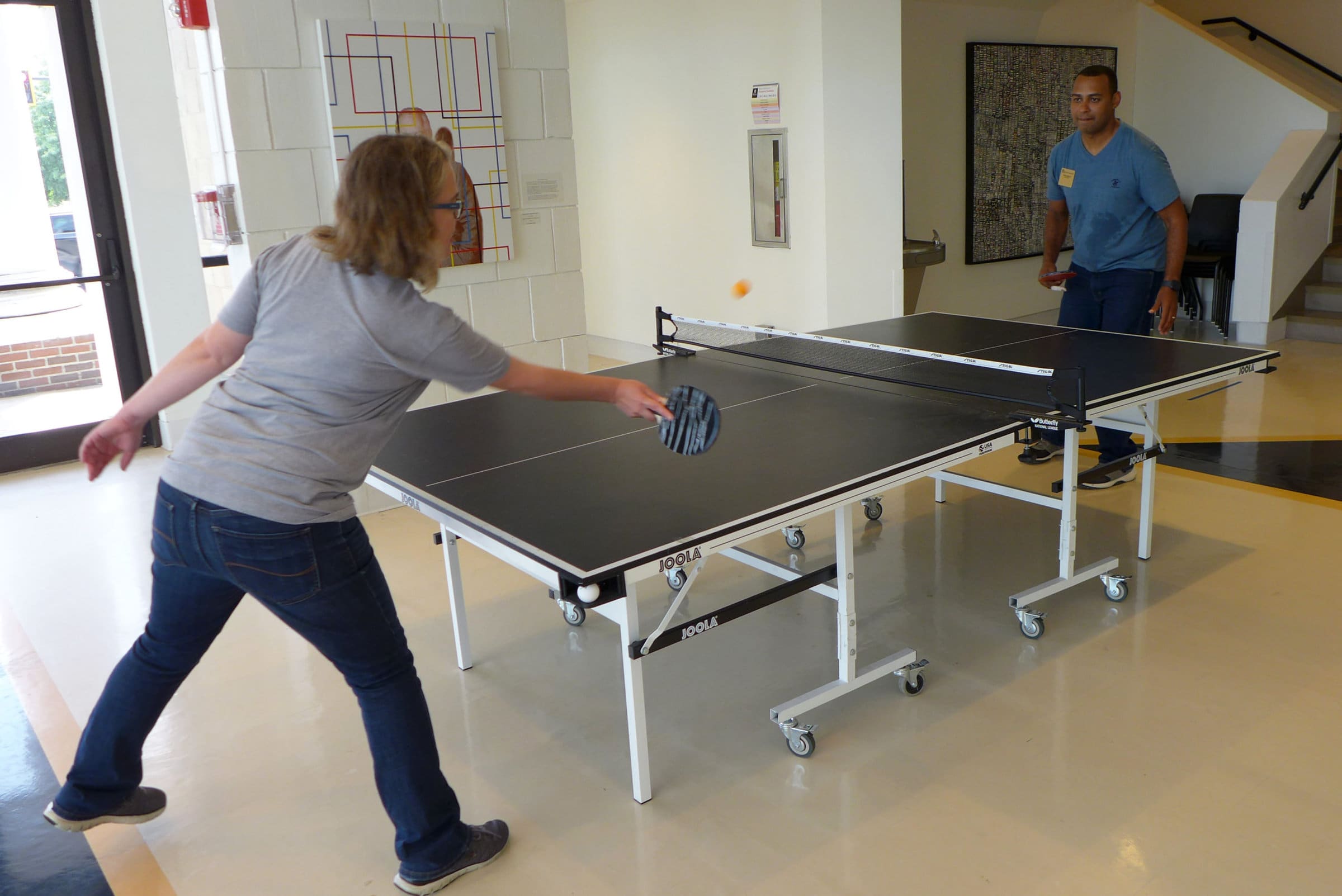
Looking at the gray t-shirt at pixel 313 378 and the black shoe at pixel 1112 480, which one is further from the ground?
the gray t-shirt at pixel 313 378

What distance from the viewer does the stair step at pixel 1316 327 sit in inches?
278

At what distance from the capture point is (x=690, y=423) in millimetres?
2207

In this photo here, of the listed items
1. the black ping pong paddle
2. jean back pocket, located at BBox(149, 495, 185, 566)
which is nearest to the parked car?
jean back pocket, located at BBox(149, 495, 185, 566)

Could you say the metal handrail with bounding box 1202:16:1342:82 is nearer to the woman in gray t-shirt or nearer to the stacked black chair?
the stacked black chair

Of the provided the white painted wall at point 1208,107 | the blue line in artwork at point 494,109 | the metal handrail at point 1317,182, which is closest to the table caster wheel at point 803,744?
the blue line in artwork at point 494,109

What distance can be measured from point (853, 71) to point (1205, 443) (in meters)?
2.61

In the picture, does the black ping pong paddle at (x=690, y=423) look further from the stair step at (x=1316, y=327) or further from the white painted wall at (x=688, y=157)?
the stair step at (x=1316, y=327)

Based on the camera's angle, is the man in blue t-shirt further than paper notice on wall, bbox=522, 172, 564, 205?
No

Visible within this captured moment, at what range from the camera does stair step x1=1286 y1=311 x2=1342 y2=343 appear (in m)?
7.07

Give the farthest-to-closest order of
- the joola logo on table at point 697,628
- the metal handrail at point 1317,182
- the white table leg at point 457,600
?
the metal handrail at point 1317,182 < the white table leg at point 457,600 < the joola logo on table at point 697,628

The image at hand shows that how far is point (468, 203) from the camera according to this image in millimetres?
4465

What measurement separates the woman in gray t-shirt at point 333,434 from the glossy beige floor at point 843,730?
0.42m

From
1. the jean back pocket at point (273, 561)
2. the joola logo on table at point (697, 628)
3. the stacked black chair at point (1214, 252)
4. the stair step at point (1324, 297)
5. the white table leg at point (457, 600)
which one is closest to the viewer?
the jean back pocket at point (273, 561)

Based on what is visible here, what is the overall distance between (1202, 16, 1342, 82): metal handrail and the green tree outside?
8322mm
